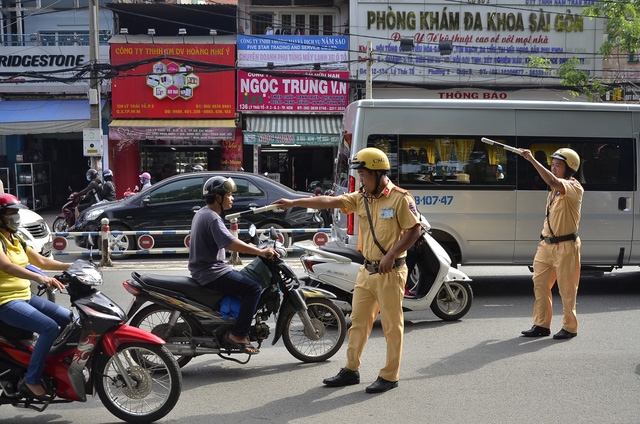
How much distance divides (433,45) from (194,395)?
805 inches

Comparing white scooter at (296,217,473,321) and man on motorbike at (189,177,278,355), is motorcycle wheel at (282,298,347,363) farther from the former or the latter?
white scooter at (296,217,473,321)

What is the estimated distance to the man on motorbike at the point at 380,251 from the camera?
5.45m

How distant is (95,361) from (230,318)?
54.6 inches

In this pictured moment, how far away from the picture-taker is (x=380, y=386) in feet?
18.3

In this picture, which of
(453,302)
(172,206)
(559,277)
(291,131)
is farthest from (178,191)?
(291,131)

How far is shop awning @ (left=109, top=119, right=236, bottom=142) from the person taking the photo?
75.5ft

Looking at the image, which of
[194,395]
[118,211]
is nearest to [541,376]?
[194,395]

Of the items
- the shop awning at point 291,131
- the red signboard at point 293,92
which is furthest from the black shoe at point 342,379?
the red signboard at point 293,92

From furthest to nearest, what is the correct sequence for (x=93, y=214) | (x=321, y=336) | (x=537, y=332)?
(x=93, y=214) < (x=537, y=332) < (x=321, y=336)

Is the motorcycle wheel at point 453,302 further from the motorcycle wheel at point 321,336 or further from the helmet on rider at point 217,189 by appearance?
the helmet on rider at point 217,189

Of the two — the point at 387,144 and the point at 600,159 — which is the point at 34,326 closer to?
the point at 387,144

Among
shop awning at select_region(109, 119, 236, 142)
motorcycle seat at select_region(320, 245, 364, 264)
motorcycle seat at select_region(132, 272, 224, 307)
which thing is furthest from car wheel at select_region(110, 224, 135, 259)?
shop awning at select_region(109, 119, 236, 142)

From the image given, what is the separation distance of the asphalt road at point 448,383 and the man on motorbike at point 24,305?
0.55 metres

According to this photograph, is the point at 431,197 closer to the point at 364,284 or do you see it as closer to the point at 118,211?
the point at 364,284
